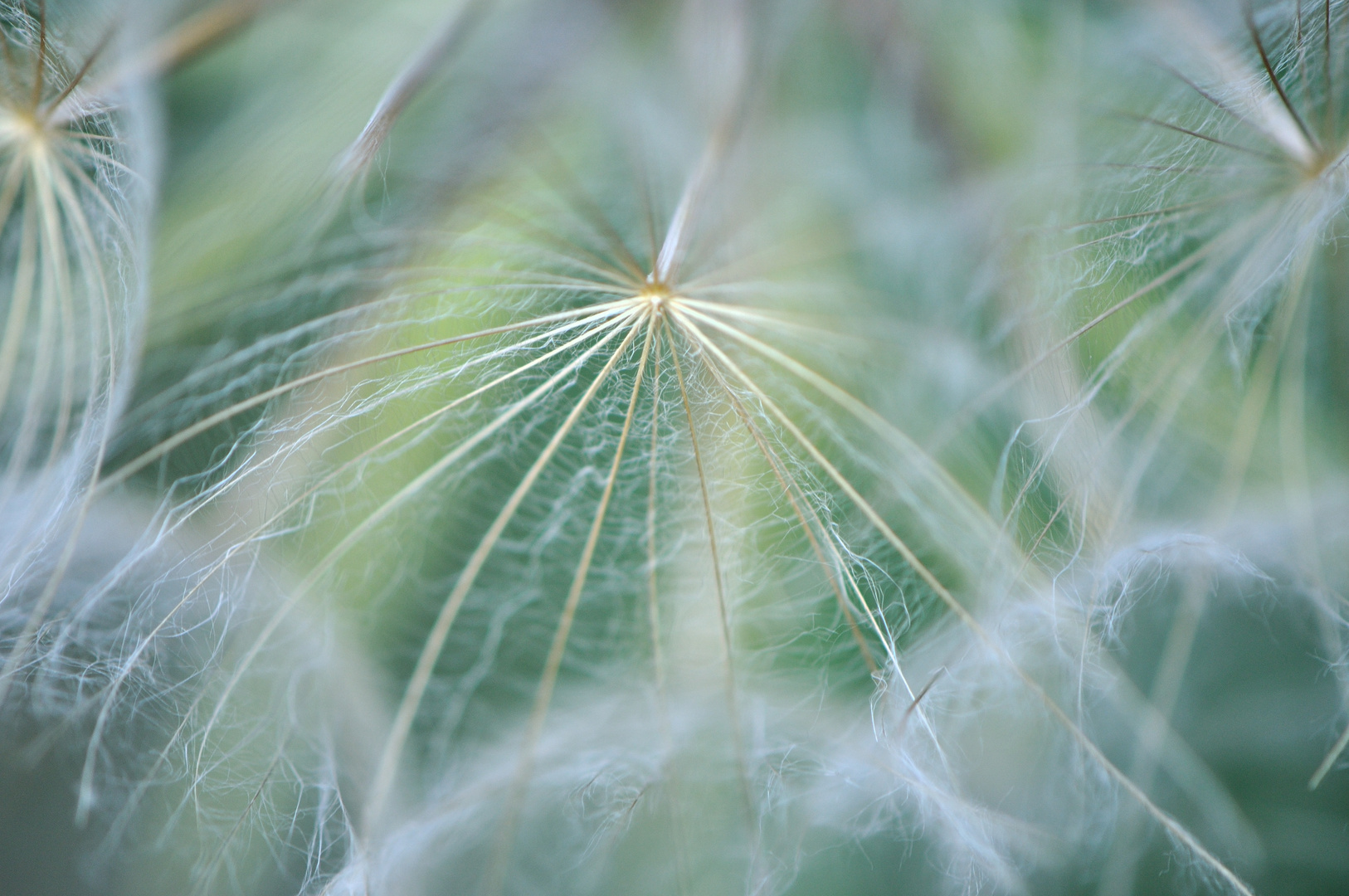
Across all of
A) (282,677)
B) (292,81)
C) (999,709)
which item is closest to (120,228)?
(292,81)


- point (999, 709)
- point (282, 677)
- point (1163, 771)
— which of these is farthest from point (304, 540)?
point (1163, 771)

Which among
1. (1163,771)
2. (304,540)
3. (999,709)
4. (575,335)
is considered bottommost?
(1163,771)

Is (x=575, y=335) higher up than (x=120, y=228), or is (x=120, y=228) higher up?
(x=120, y=228)

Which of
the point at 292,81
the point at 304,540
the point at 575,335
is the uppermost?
the point at 292,81

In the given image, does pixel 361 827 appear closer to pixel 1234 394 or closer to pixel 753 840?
pixel 753 840

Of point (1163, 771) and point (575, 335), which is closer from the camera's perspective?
point (575, 335)

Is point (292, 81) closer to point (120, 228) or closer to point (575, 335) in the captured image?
point (120, 228)

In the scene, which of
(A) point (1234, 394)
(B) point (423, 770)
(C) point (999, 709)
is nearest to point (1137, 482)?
(A) point (1234, 394)

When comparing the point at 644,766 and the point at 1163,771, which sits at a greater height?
the point at 644,766
